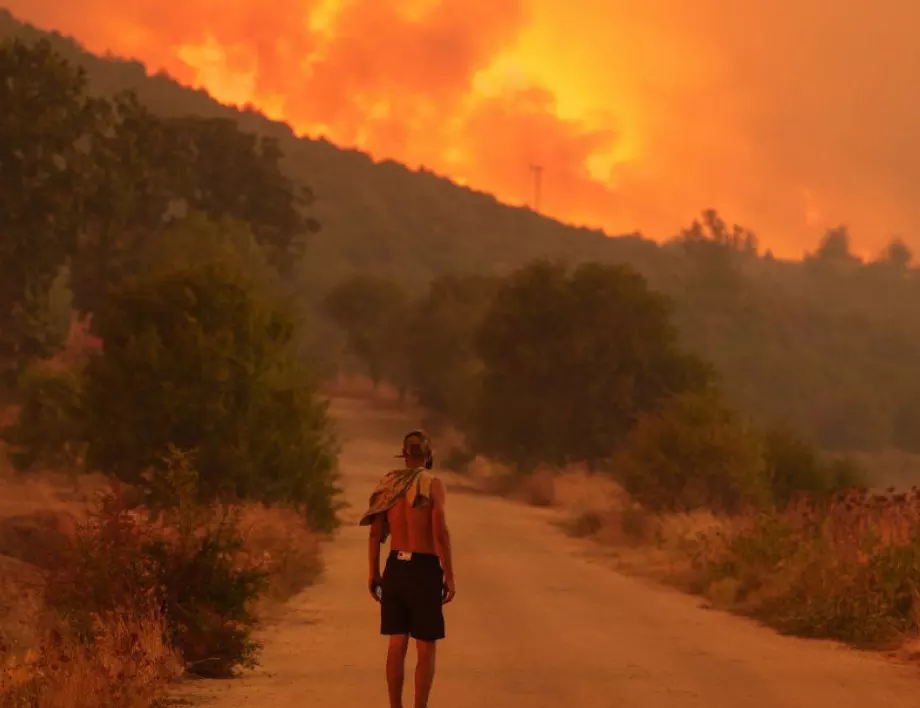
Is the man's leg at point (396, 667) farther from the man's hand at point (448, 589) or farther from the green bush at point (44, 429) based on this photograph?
the green bush at point (44, 429)

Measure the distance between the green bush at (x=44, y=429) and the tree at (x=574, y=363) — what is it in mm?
17052

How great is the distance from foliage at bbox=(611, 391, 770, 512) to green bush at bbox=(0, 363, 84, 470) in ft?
48.6

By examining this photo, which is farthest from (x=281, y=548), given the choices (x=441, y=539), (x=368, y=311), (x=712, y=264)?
(x=712, y=264)

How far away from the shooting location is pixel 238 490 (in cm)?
2948

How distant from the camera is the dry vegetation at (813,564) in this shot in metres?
17.7

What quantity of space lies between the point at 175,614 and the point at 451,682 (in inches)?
98.5

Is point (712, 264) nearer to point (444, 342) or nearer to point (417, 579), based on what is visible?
point (444, 342)

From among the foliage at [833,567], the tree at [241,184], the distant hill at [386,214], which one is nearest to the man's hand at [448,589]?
the foliage at [833,567]

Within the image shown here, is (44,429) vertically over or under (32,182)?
under

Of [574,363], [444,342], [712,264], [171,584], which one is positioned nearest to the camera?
[171,584]

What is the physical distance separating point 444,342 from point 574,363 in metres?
27.3

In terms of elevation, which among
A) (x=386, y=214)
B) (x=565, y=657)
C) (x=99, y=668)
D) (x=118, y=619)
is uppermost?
(x=386, y=214)

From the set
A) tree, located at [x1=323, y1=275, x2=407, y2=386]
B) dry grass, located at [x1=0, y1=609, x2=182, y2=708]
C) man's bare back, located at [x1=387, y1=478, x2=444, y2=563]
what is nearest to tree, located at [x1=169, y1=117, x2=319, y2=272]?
tree, located at [x1=323, y1=275, x2=407, y2=386]

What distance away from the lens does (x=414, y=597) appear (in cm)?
1055
